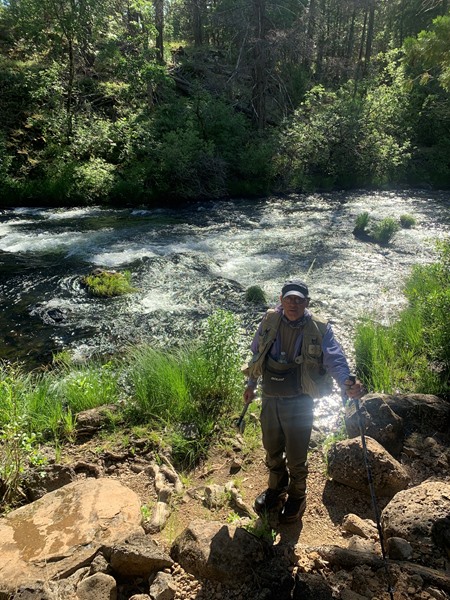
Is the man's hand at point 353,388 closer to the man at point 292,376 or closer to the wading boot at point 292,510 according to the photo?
the man at point 292,376

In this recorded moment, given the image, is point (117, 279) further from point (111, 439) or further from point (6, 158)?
point (6, 158)

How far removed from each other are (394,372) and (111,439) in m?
3.88

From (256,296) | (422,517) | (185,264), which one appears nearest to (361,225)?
(185,264)

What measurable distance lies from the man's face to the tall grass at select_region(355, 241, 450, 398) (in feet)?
9.68

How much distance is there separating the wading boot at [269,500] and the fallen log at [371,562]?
67cm

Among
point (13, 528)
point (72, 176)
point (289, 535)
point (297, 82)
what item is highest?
point (297, 82)

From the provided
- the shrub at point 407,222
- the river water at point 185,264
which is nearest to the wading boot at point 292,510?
the river water at point 185,264

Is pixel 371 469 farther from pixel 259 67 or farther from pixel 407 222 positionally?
pixel 259 67

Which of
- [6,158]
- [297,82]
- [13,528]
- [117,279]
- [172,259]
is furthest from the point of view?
[297,82]

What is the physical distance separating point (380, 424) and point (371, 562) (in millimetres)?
1896

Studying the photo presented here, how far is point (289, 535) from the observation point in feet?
12.3

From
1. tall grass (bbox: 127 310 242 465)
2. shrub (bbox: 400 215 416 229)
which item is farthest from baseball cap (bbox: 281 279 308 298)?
shrub (bbox: 400 215 416 229)

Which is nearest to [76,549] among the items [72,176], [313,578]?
[313,578]

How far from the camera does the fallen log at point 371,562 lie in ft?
8.45
